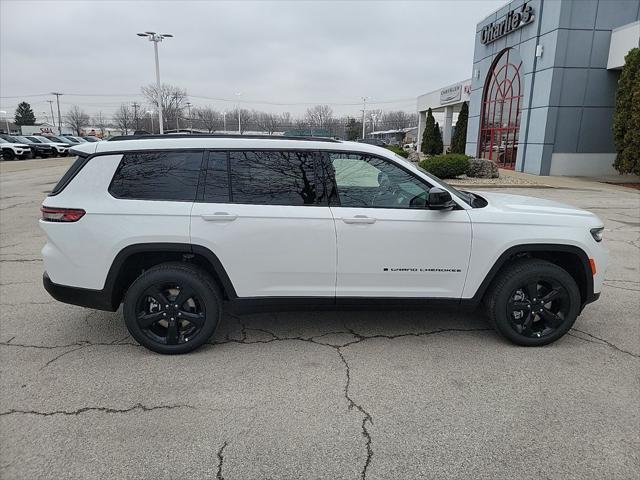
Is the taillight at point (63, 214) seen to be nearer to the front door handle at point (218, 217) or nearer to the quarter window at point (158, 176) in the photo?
the quarter window at point (158, 176)

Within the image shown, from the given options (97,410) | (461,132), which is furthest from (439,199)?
(461,132)

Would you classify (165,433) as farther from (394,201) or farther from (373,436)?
(394,201)

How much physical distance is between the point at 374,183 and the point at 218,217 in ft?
4.19

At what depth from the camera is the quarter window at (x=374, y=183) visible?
3.62 metres

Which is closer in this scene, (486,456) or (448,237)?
(486,456)

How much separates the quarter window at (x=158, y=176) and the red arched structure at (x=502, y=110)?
914 inches

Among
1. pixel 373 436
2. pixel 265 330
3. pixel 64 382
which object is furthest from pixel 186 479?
pixel 265 330

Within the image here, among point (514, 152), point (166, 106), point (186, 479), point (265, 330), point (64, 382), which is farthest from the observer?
point (166, 106)

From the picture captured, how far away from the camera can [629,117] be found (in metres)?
17.1

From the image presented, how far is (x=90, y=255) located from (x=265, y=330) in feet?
5.23

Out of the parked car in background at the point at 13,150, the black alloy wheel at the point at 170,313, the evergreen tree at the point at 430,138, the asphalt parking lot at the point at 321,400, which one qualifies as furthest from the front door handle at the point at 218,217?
the evergreen tree at the point at 430,138

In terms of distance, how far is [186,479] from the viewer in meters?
2.33

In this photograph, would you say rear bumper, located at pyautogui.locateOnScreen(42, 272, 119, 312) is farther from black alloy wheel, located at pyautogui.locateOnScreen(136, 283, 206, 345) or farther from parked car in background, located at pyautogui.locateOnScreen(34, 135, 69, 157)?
parked car in background, located at pyautogui.locateOnScreen(34, 135, 69, 157)

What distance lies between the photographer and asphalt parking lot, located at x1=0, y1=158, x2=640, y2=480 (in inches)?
96.9
